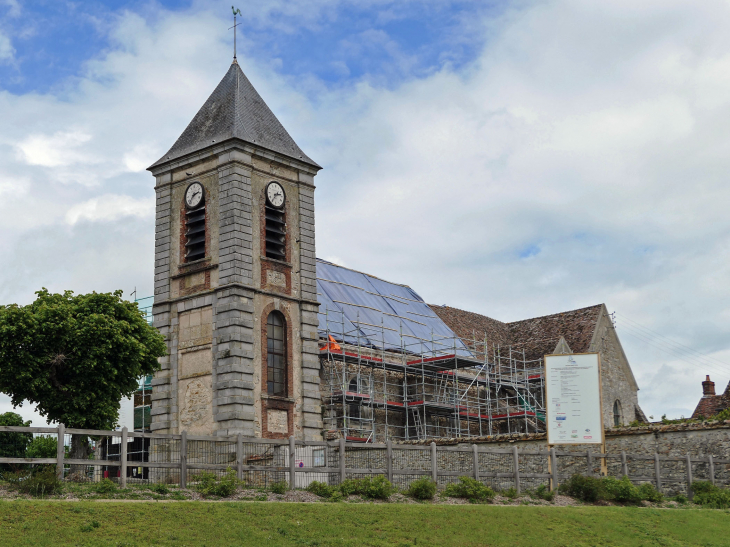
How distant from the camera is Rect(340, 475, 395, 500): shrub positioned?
71.6 ft

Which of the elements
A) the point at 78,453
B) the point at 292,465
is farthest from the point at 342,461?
the point at 78,453

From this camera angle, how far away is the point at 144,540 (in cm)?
1546

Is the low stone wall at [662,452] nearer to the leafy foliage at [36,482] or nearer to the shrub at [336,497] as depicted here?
the shrub at [336,497]

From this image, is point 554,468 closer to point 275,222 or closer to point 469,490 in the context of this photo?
point 469,490

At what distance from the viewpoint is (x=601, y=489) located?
25.2 meters

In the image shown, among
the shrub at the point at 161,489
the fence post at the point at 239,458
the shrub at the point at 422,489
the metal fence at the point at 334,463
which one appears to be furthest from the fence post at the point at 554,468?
the shrub at the point at 161,489

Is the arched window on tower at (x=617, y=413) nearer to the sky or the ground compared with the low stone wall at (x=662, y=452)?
nearer to the sky

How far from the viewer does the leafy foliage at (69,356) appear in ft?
87.9

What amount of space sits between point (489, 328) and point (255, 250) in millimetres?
19253

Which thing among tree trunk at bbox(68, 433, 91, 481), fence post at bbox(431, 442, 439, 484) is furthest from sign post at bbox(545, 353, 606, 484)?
Result: tree trunk at bbox(68, 433, 91, 481)

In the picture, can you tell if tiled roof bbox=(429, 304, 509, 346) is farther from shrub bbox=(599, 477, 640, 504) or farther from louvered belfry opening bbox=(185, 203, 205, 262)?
shrub bbox=(599, 477, 640, 504)

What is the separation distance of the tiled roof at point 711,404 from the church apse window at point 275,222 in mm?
20582

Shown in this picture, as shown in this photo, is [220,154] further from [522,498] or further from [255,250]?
[522,498]

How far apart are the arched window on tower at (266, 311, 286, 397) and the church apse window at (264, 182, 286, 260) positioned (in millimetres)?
2247
